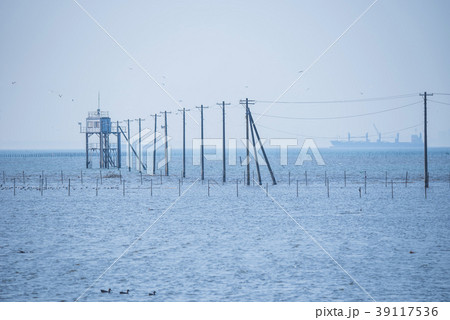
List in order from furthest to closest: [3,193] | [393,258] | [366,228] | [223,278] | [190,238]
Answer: [3,193] < [366,228] < [190,238] < [393,258] < [223,278]

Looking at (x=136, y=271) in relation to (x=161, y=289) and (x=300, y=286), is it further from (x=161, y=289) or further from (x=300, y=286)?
(x=300, y=286)

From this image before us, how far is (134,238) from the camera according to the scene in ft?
76.9

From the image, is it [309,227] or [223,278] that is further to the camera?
[309,227]

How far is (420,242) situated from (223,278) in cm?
921

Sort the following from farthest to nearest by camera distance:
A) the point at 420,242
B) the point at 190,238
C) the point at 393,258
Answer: the point at 190,238, the point at 420,242, the point at 393,258

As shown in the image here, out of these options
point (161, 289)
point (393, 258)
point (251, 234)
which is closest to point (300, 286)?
point (161, 289)

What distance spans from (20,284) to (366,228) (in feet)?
51.0

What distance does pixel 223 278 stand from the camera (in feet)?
53.2

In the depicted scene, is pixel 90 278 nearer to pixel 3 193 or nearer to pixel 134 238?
pixel 134 238

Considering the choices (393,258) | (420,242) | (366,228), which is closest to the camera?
(393,258)

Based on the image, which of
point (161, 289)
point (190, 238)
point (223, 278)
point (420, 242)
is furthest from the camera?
point (190, 238)

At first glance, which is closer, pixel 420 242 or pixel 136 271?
pixel 136 271
